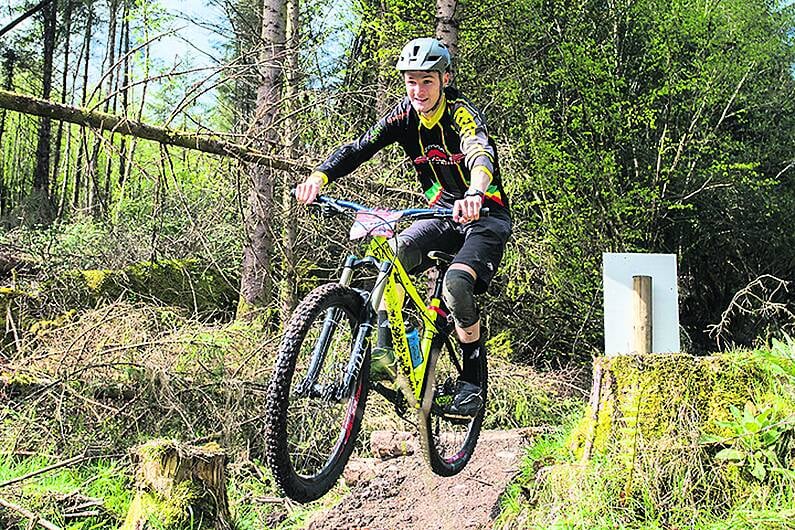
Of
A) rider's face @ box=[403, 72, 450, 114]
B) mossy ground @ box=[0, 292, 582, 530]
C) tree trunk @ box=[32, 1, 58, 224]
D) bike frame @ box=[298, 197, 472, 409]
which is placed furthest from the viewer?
tree trunk @ box=[32, 1, 58, 224]

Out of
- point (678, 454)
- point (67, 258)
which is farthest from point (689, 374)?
point (67, 258)

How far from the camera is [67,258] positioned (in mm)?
8266

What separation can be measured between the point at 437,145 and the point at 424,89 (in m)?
0.32

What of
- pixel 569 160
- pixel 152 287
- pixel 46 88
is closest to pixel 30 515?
pixel 152 287

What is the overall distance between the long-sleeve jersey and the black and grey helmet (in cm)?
25

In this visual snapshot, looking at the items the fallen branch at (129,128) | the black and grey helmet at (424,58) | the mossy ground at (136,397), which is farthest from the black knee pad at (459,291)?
the fallen branch at (129,128)

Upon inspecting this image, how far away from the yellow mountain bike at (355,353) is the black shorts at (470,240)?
0.30ft

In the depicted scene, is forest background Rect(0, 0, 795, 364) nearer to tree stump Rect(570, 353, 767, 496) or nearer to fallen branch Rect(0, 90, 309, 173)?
fallen branch Rect(0, 90, 309, 173)

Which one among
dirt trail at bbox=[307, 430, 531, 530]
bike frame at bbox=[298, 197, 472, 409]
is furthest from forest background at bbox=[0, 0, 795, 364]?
bike frame at bbox=[298, 197, 472, 409]

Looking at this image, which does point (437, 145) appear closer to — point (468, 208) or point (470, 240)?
point (470, 240)

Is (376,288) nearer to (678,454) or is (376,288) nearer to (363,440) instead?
(678,454)

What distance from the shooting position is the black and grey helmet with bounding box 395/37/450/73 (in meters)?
3.54

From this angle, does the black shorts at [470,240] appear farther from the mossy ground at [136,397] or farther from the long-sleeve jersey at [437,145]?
the mossy ground at [136,397]

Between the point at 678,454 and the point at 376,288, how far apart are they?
159 centimetres
